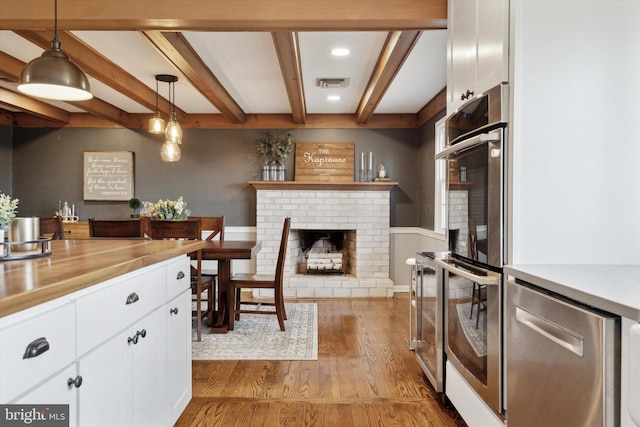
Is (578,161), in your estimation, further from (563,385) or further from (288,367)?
(288,367)

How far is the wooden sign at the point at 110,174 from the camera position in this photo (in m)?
5.64

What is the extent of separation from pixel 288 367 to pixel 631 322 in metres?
2.34

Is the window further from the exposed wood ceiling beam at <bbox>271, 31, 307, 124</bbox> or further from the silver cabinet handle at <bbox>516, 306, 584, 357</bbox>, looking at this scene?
the silver cabinet handle at <bbox>516, 306, 584, 357</bbox>

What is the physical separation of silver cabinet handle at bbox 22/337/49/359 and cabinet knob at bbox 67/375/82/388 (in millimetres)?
162

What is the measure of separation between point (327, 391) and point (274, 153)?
11.8ft

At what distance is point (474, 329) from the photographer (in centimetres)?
188

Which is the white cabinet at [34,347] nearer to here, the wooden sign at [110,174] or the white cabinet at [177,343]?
the white cabinet at [177,343]

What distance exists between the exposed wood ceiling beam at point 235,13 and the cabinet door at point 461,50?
0.54ft

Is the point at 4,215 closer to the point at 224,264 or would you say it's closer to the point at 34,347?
the point at 34,347

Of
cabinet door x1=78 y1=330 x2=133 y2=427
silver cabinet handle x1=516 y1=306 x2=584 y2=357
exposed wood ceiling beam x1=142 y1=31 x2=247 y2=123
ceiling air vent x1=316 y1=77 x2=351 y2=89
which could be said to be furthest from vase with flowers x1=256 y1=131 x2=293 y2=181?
silver cabinet handle x1=516 y1=306 x2=584 y2=357

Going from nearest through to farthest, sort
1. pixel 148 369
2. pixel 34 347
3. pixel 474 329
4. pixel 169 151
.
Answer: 1. pixel 34 347
2. pixel 148 369
3. pixel 474 329
4. pixel 169 151

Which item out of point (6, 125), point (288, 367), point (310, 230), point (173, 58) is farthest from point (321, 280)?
point (6, 125)

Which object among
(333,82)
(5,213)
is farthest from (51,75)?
(333,82)

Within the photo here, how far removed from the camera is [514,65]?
161 centimetres
